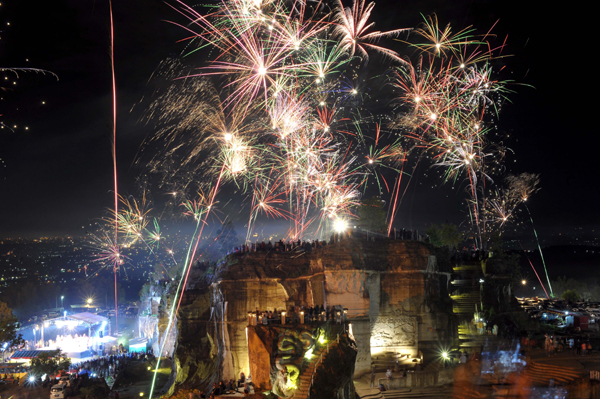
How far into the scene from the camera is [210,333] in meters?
28.1

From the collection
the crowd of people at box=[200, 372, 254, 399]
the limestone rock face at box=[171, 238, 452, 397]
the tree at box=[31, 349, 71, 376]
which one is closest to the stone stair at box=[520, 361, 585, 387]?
the limestone rock face at box=[171, 238, 452, 397]

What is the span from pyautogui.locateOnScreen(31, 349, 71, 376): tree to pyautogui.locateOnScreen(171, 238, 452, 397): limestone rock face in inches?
555

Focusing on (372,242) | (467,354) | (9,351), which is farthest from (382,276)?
(9,351)

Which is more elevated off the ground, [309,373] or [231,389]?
[309,373]

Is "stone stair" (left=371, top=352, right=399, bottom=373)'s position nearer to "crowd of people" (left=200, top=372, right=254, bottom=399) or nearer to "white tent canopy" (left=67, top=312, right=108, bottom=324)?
"crowd of people" (left=200, top=372, right=254, bottom=399)

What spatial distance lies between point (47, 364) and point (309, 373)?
27.0 meters

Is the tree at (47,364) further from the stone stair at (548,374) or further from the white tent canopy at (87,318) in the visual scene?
the stone stair at (548,374)

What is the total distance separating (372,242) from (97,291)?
111586mm

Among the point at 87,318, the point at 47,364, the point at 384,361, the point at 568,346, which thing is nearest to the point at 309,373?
the point at 384,361

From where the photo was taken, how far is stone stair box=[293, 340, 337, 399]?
15.9 metres

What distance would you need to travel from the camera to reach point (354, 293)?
958 inches

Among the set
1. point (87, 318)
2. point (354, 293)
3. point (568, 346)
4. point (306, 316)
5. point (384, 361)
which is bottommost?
point (568, 346)

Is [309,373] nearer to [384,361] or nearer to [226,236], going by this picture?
[384,361]

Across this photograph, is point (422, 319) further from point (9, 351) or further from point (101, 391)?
point (9, 351)
